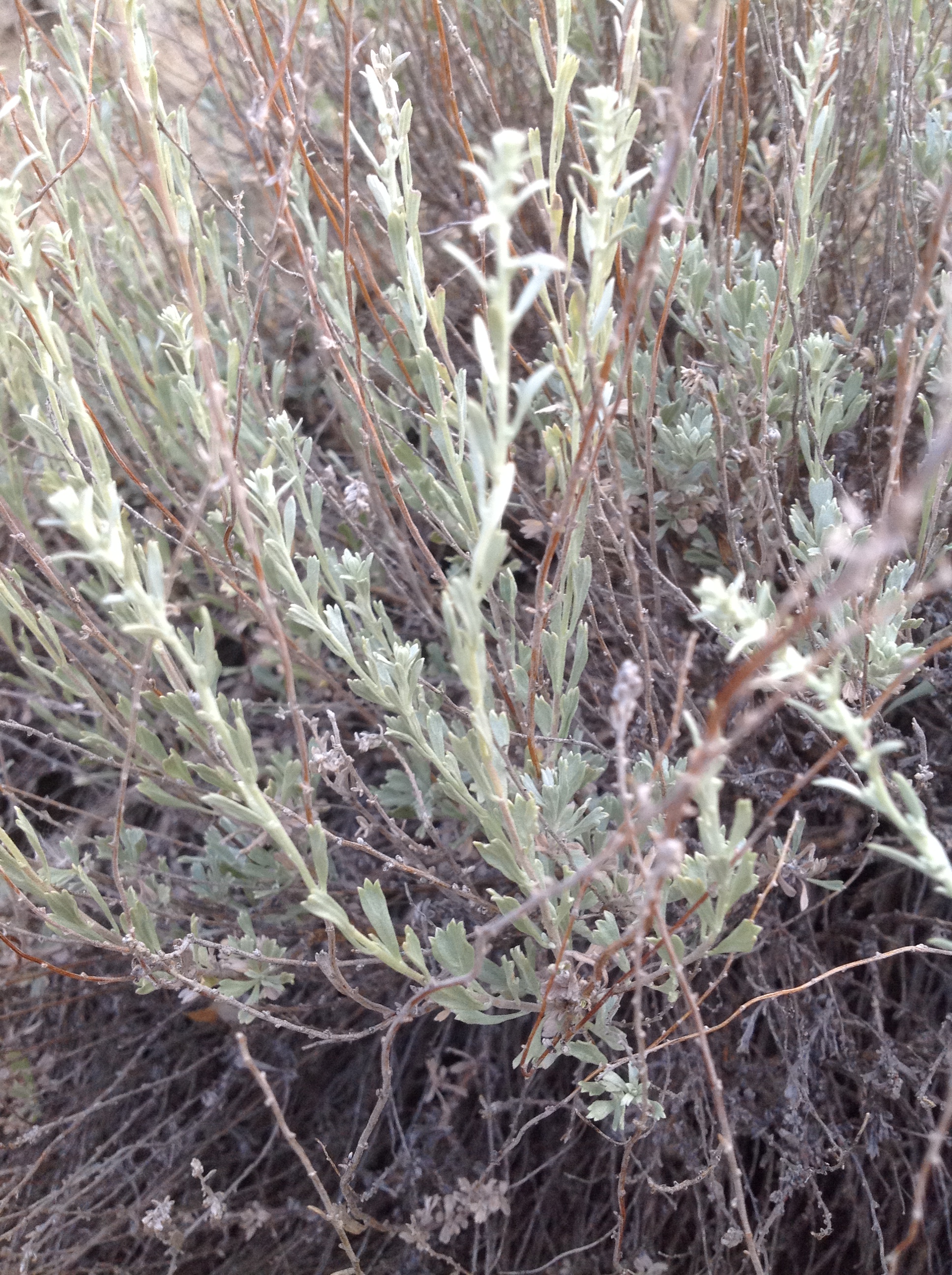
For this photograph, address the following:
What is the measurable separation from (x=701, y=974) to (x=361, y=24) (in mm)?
2218

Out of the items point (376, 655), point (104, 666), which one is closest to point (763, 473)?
point (376, 655)

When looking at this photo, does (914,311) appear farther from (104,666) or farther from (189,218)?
(104,666)

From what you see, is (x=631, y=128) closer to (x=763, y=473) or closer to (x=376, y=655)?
(x=763, y=473)

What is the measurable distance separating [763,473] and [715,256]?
1.48ft

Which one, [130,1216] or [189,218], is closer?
[189,218]

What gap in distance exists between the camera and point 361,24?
2326 millimetres

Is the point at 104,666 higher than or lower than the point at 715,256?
lower

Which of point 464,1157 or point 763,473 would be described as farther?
point 464,1157

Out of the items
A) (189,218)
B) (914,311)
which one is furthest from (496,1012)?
(189,218)

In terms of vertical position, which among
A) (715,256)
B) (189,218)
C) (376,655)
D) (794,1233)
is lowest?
(794,1233)

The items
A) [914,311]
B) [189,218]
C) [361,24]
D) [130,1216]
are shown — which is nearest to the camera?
[914,311]

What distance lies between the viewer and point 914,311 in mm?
960

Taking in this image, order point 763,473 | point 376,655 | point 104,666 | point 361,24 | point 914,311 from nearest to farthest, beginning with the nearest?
point 914,311
point 376,655
point 763,473
point 104,666
point 361,24

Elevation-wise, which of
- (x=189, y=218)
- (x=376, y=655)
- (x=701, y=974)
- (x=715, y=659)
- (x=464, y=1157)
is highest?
(x=189, y=218)
